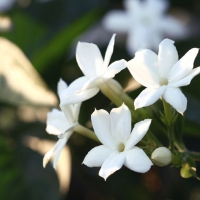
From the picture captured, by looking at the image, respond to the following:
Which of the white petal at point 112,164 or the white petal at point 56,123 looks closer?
the white petal at point 112,164

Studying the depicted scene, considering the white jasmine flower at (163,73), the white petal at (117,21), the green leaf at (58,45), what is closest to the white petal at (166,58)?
the white jasmine flower at (163,73)

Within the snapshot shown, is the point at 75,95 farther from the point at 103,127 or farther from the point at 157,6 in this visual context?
the point at 157,6

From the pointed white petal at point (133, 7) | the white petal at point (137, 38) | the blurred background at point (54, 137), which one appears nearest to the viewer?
the blurred background at point (54, 137)

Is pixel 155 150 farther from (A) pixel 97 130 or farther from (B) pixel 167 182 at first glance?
(B) pixel 167 182

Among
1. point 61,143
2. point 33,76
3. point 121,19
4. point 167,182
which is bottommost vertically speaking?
point 167,182

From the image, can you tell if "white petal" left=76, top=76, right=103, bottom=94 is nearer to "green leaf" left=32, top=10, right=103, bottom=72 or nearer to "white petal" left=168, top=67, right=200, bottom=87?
"white petal" left=168, top=67, right=200, bottom=87

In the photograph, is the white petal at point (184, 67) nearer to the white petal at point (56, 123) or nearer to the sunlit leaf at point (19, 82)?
the white petal at point (56, 123)

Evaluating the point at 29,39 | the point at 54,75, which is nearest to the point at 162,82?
the point at 54,75
